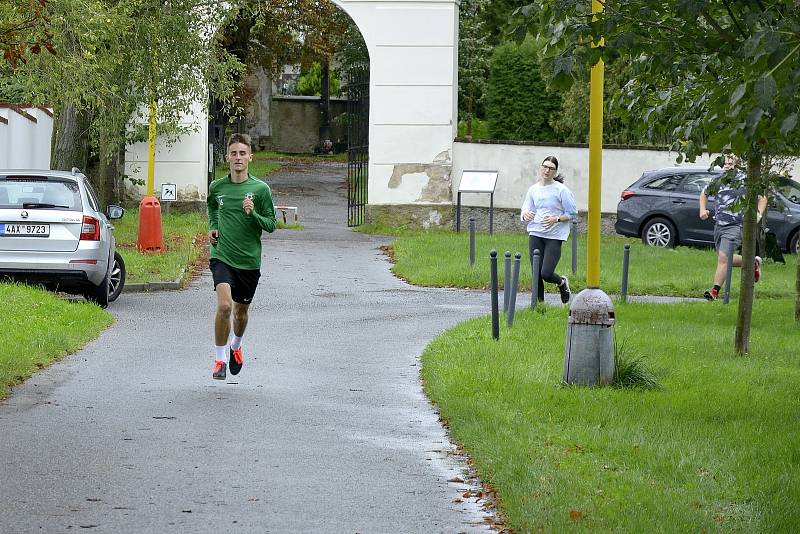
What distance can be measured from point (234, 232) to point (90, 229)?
5.55m

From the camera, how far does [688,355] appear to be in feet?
43.0

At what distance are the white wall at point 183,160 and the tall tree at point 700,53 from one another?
18.3 metres

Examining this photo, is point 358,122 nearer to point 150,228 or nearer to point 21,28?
point 150,228

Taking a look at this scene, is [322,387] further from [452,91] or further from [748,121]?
[452,91]

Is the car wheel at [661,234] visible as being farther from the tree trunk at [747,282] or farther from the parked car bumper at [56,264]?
the parked car bumper at [56,264]

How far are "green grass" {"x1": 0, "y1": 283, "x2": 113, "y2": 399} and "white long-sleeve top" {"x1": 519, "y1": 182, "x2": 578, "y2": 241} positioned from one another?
16.0 feet

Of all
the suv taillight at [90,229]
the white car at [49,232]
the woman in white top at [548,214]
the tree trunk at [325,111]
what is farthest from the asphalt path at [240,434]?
the tree trunk at [325,111]

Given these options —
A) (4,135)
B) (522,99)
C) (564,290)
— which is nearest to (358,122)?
(4,135)

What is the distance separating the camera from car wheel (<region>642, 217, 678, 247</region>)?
26.6 metres

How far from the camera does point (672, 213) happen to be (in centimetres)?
2647

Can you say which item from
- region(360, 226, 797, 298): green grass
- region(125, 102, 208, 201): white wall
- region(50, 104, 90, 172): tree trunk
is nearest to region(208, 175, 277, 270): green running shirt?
region(360, 226, 797, 298): green grass

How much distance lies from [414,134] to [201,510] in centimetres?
2151

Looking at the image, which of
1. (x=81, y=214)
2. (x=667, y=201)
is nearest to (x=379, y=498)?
(x=81, y=214)

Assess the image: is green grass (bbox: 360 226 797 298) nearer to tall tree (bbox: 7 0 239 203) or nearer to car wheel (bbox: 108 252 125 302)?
tall tree (bbox: 7 0 239 203)
